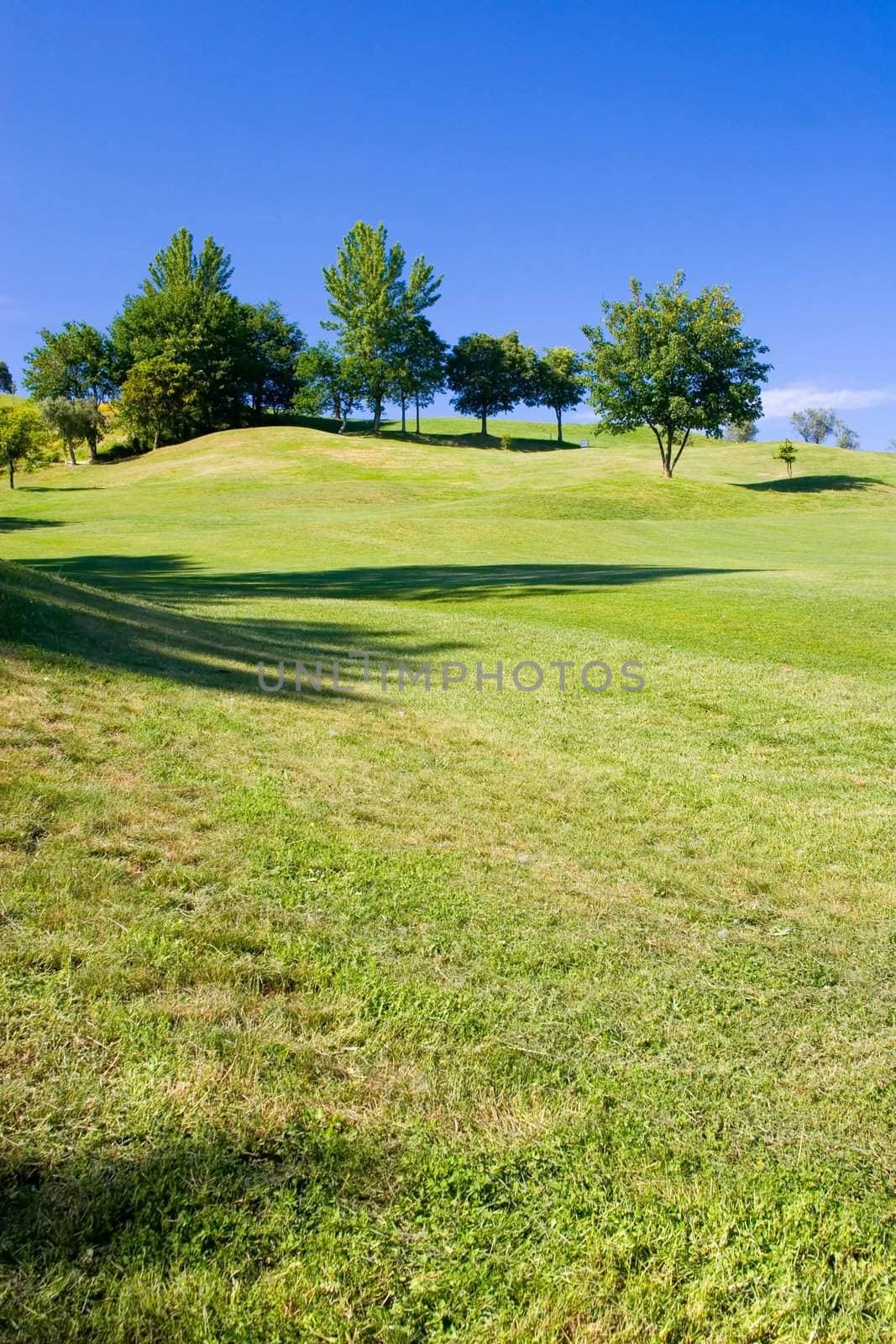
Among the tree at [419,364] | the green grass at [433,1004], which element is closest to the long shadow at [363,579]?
the green grass at [433,1004]

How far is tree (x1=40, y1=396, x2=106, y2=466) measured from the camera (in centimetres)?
5991

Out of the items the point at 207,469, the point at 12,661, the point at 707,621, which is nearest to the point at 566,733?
the point at 12,661

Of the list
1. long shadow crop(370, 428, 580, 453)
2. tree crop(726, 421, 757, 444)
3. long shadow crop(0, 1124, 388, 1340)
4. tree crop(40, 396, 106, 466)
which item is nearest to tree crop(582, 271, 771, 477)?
long shadow crop(370, 428, 580, 453)

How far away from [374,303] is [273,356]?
46.4ft

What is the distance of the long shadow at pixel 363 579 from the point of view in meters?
16.9

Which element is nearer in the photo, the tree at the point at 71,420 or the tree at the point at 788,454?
the tree at the point at 71,420

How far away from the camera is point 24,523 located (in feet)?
117

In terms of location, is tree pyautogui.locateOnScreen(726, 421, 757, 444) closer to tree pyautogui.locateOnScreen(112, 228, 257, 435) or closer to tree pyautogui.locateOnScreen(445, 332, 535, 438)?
tree pyautogui.locateOnScreen(445, 332, 535, 438)

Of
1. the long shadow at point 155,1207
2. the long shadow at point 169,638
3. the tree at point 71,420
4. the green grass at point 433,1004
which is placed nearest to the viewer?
the long shadow at point 155,1207

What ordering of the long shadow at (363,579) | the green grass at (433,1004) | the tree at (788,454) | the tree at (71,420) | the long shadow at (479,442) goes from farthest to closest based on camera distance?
the long shadow at (479,442) < the tree at (788,454) < the tree at (71,420) < the long shadow at (363,579) < the green grass at (433,1004)

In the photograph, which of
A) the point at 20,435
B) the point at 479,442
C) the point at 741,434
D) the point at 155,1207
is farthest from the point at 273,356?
the point at 155,1207

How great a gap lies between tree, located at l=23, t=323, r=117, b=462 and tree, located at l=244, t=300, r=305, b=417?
46.1 feet

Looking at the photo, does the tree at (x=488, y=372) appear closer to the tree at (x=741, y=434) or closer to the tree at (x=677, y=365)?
the tree at (x=677, y=365)

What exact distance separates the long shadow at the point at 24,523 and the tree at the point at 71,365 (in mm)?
45283
